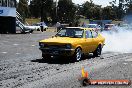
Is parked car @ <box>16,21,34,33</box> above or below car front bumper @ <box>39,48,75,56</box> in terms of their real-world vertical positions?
below

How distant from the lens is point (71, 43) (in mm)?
15594

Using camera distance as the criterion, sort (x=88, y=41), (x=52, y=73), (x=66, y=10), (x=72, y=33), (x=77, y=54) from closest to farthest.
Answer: (x=52, y=73) < (x=77, y=54) < (x=72, y=33) < (x=88, y=41) < (x=66, y=10)

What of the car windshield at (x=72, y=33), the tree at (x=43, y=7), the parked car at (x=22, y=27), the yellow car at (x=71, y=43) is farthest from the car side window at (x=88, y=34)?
the tree at (x=43, y=7)

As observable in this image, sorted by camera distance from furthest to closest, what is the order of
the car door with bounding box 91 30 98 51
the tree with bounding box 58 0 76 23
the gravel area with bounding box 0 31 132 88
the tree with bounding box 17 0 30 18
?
the tree with bounding box 58 0 76 23 → the tree with bounding box 17 0 30 18 → the car door with bounding box 91 30 98 51 → the gravel area with bounding box 0 31 132 88

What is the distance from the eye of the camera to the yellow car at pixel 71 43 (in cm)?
1566

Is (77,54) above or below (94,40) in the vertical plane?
below

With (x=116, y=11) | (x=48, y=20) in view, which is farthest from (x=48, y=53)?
(x=116, y=11)

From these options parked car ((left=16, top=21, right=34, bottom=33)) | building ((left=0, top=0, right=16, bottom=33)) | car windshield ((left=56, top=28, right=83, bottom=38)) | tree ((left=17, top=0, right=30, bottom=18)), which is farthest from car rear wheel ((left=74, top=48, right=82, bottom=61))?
tree ((left=17, top=0, right=30, bottom=18))

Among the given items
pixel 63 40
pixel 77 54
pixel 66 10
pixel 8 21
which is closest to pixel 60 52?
pixel 63 40

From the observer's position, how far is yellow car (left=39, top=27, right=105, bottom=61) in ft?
51.4

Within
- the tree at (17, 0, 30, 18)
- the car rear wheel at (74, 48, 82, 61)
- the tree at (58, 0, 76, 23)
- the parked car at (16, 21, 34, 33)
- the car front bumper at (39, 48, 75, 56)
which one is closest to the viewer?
the car front bumper at (39, 48, 75, 56)

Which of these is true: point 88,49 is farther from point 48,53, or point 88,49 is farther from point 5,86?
point 5,86

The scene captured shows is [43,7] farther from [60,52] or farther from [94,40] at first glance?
[60,52]

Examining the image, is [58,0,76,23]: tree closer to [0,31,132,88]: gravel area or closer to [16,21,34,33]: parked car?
[16,21,34,33]: parked car
